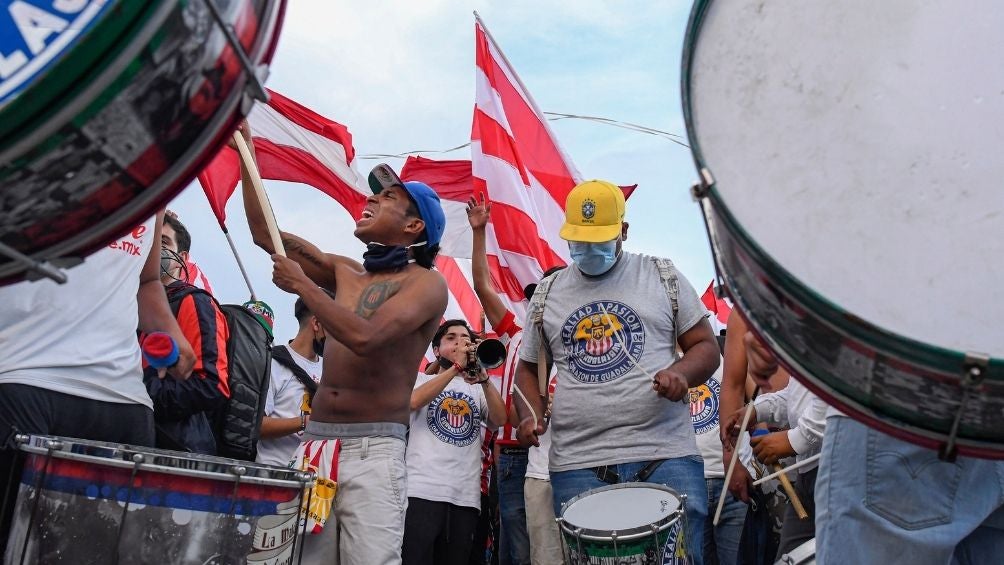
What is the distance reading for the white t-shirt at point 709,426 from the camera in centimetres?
680

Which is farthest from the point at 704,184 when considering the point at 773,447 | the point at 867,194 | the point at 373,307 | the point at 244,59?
the point at 373,307

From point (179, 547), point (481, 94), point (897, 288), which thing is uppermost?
point (481, 94)

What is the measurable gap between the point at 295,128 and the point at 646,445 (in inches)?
162

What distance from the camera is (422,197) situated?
530cm

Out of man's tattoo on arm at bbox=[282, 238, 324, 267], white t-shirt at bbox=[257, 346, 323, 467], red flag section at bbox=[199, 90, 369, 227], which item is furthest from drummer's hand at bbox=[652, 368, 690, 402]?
red flag section at bbox=[199, 90, 369, 227]

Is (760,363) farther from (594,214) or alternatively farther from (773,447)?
(594,214)

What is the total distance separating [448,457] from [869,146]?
5.18 metres

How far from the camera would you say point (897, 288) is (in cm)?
184

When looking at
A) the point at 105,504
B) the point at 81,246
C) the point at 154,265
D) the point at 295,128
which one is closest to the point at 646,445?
the point at 154,265

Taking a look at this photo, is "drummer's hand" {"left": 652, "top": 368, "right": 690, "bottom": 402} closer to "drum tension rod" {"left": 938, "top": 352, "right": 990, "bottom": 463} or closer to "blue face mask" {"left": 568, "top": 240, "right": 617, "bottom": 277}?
"blue face mask" {"left": 568, "top": 240, "right": 617, "bottom": 277}

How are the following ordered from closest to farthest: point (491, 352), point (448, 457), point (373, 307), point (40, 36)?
point (40, 36), point (373, 307), point (491, 352), point (448, 457)

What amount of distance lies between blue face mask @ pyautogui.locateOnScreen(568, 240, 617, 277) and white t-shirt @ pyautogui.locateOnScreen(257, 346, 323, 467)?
217cm

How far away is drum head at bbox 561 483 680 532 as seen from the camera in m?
4.25

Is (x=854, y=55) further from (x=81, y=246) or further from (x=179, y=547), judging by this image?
(x=179, y=547)
